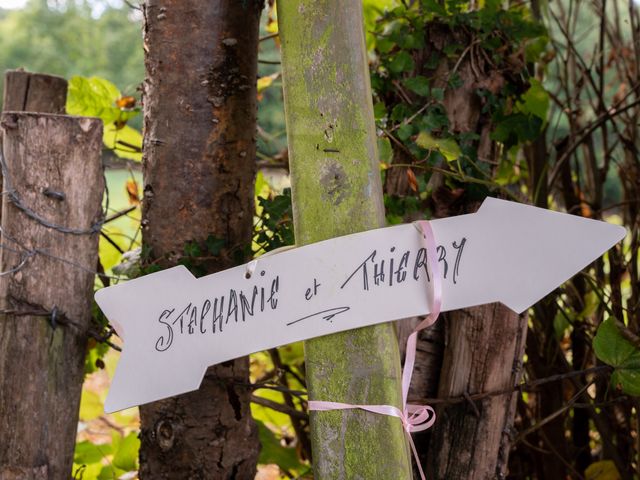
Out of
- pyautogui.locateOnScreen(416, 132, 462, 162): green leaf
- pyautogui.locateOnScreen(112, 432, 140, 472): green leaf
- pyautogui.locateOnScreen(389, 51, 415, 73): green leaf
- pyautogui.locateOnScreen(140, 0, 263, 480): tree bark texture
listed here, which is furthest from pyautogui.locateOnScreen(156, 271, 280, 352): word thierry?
pyautogui.locateOnScreen(112, 432, 140, 472): green leaf

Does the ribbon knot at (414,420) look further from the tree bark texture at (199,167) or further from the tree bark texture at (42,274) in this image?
the tree bark texture at (42,274)

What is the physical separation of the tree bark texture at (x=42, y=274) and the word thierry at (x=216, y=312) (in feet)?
0.63

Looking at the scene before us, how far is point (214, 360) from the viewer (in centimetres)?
75

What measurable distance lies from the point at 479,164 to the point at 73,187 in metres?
0.55

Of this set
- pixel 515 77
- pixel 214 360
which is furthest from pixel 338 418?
pixel 515 77

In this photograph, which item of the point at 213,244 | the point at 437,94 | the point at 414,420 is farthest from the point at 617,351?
the point at 213,244

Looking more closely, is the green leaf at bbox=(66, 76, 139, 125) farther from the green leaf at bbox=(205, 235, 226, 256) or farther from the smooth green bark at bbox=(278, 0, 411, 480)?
the smooth green bark at bbox=(278, 0, 411, 480)

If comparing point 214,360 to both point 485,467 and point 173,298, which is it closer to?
point 173,298

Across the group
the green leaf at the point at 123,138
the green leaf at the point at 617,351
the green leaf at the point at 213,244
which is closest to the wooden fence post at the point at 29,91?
the green leaf at the point at 123,138

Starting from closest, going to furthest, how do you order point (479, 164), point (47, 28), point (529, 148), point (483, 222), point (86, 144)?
point (483, 222) < point (86, 144) < point (479, 164) < point (529, 148) < point (47, 28)

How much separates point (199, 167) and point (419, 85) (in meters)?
0.33

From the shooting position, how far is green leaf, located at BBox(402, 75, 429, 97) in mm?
953

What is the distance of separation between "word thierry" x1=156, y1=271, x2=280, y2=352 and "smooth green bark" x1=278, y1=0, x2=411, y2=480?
0.07 metres

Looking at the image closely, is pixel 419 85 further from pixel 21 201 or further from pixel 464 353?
pixel 21 201
